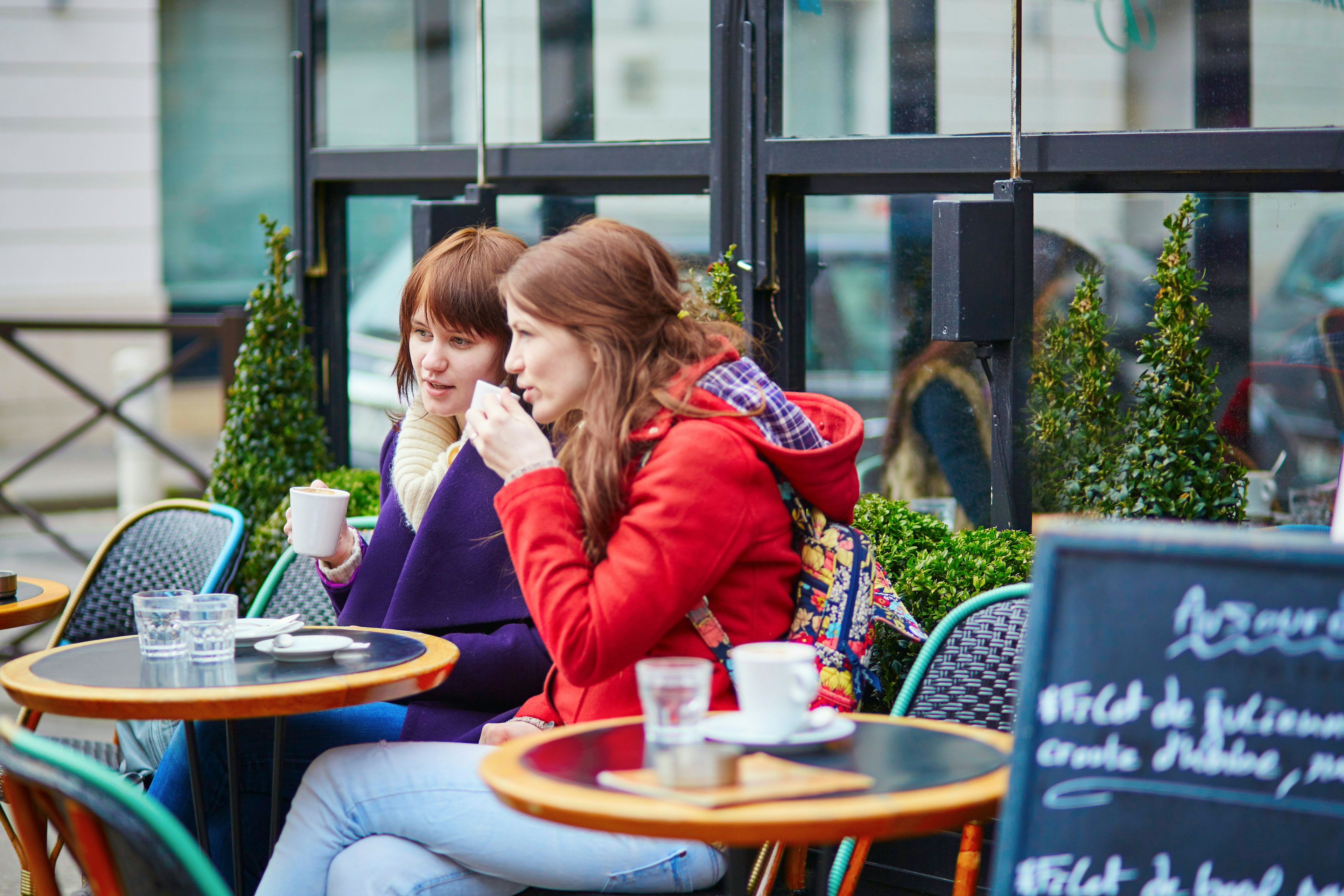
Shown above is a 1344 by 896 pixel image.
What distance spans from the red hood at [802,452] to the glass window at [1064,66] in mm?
1416

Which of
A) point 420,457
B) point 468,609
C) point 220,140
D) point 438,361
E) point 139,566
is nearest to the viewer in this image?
point 468,609

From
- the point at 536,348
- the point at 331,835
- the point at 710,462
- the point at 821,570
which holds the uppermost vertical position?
the point at 536,348

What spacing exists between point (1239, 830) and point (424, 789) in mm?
1142

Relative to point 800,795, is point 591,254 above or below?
above

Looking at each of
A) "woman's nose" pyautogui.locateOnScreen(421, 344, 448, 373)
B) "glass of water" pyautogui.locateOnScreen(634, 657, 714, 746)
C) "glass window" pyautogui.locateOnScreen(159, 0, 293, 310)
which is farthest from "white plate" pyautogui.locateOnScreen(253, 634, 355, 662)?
"glass window" pyautogui.locateOnScreen(159, 0, 293, 310)

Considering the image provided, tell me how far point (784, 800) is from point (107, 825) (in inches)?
29.0

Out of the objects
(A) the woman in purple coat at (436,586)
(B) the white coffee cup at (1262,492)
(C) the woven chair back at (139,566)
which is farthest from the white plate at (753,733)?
(C) the woven chair back at (139,566)

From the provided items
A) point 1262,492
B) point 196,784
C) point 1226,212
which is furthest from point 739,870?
point 1226,212

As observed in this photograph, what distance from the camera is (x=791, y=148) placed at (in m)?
3.71

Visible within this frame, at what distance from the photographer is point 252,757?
2.67 m

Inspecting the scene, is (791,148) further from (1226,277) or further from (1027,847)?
(1027,847)

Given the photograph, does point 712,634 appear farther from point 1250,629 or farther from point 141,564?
point 141,564

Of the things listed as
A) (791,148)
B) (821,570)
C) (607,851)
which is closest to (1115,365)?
(791,148)

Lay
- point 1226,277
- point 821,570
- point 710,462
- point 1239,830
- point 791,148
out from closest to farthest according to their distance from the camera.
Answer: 1. point 1239,830
2. point 710,462
3. point 821,570
4. point 1226,277
5. point 791,148
